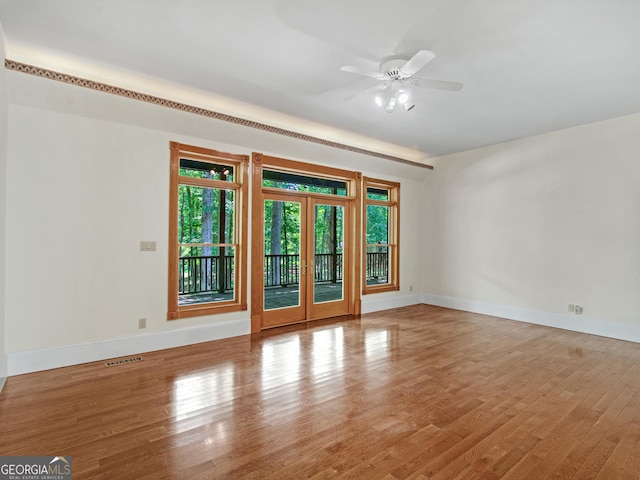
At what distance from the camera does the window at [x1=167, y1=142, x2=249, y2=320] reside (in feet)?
14.3

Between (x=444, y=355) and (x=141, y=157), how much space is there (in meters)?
4.37

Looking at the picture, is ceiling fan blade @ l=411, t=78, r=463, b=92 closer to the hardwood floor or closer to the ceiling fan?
the ceiling fan

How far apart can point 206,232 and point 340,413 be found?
310 cm

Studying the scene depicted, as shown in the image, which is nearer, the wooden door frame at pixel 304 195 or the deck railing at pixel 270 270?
the deck railing at pixel 270 270

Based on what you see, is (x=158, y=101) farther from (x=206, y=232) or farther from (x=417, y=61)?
(x=417, y=61)

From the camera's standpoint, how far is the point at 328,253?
19.7ft

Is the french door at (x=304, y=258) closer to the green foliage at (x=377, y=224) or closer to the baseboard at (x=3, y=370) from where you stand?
the green foliage at (x=377, y=224)

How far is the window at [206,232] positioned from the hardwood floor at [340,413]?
0.68 m

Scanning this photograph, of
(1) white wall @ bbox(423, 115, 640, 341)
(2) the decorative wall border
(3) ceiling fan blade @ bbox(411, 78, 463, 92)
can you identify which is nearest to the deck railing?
(1) white wall @ bbox(423, 115, 640, 341)

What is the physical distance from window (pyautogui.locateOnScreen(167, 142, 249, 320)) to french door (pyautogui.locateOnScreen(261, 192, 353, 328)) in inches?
17.7

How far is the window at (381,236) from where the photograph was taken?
6.60 metres

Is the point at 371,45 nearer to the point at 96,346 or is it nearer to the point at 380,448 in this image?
the point at 380,448

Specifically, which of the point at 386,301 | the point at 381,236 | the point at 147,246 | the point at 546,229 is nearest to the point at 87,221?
the point at 147,246

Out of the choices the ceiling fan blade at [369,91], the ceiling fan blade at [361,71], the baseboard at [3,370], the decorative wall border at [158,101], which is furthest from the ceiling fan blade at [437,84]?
the baseboard at [3,370]
